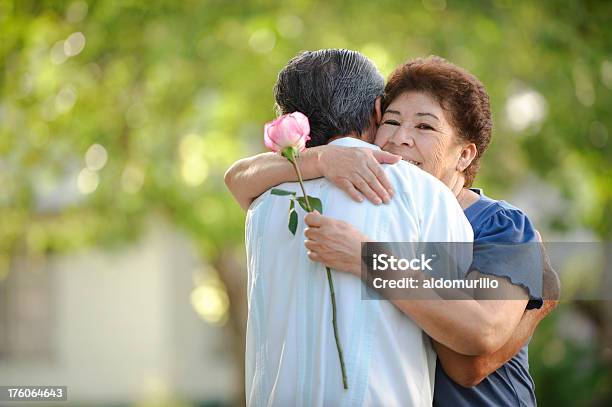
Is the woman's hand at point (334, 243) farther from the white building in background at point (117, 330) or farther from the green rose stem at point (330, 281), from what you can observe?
the white building in background at point (117, 330)

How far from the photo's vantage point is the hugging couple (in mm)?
2248

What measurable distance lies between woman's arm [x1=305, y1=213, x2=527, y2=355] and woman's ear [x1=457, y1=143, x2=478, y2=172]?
0.53 meters

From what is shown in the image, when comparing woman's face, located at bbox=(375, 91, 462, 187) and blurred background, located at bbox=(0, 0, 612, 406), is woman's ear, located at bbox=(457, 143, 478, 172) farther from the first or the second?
blurred background, located at bbox=(0, 0, 612, 406)

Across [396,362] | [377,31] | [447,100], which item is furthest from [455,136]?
[377,31]

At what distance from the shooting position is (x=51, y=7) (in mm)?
7148

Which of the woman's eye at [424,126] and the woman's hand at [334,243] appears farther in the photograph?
the woman's eye at [424,126]

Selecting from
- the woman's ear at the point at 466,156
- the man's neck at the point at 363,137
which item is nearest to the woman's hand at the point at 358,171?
the man's neck at the point at 363,137

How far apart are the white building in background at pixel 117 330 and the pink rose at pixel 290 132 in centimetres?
1128

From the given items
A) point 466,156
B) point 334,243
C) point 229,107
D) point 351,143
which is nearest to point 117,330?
point 229,107

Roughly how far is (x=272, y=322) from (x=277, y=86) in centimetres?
65

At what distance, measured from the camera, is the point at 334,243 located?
226 cm

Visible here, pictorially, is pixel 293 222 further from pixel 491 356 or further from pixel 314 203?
pixel 491 356

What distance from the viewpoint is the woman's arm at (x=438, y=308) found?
2227 mm

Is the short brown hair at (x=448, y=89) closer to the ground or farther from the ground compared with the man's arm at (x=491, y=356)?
farther from the ground
